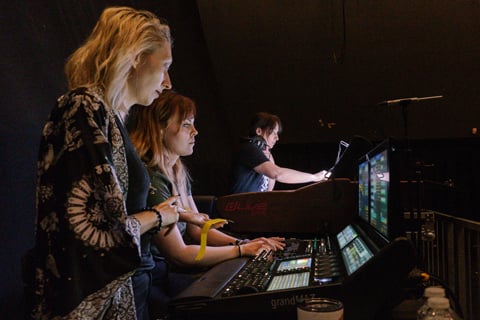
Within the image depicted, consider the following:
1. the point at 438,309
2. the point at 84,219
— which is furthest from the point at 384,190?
the point at 84,219

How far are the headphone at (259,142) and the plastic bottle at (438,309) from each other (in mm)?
2547

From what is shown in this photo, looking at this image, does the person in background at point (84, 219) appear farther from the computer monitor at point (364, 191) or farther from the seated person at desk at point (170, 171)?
the computer monitor at point (364, 191)

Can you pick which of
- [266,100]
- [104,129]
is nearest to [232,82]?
[266,100]

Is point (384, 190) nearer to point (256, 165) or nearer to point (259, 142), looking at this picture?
point (256, 165)

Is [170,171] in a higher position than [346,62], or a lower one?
lower

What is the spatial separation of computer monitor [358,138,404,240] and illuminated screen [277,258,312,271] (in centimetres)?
21

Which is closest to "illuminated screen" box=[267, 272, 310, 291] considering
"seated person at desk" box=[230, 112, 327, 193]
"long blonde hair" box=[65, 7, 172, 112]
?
"long blonde hair" box=[65, 7, 172, 112]

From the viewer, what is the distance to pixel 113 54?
119cm

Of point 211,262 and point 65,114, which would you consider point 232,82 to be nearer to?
point 211,262

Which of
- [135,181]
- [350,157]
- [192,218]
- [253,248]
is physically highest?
[350,157]

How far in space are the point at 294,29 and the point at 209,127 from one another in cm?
119

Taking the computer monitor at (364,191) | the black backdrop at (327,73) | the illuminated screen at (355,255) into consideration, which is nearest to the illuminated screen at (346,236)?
the computer monitor at (364,191)

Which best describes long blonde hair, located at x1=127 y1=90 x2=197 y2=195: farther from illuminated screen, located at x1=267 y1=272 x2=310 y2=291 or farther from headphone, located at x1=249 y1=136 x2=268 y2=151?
headphone, located at x1=249 y1=136 x2=268 y2=151

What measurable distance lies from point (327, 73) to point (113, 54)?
368 centimetres
